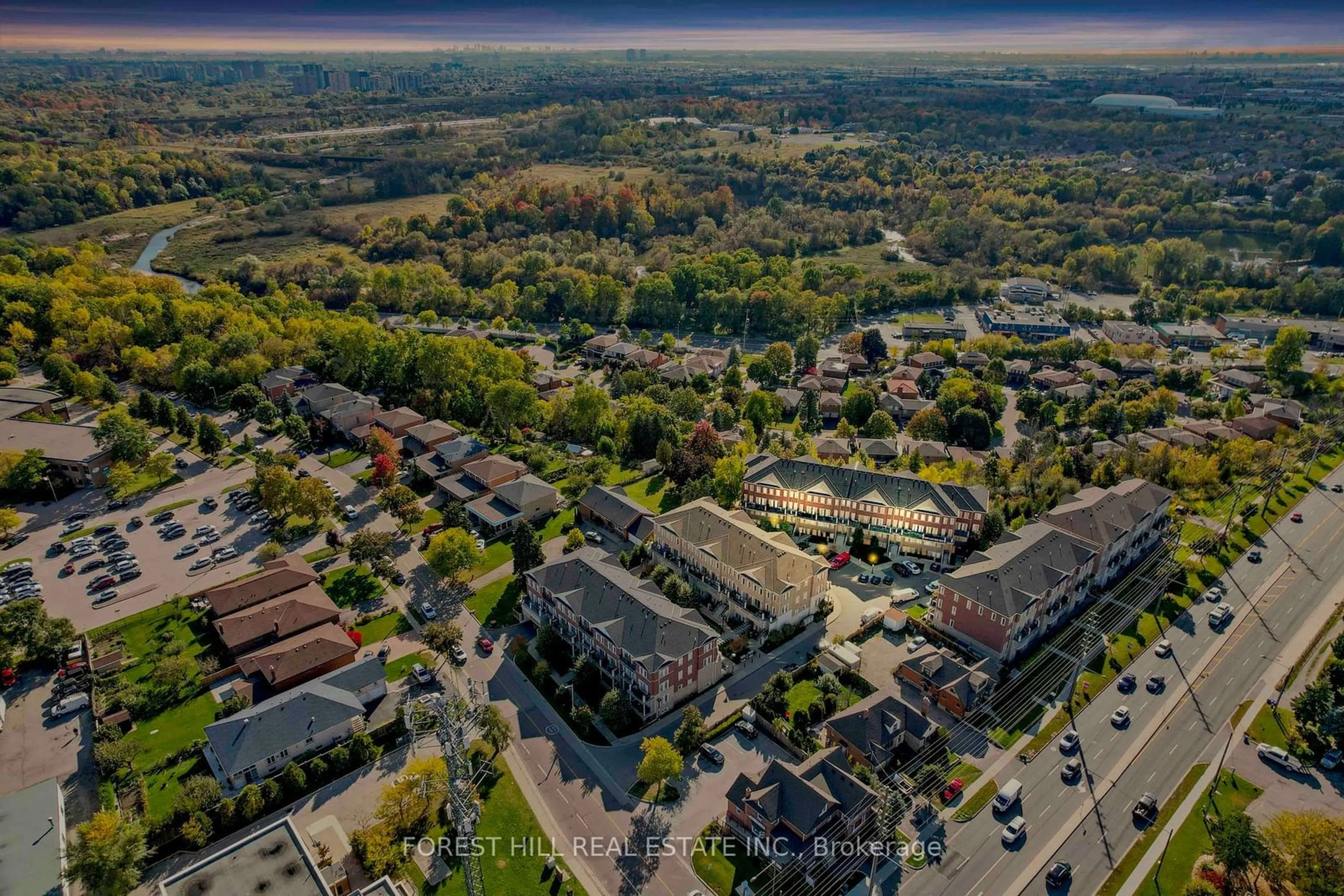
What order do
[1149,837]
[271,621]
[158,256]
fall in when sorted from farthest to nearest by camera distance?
[158,256] → [271,621] → [1149,837]

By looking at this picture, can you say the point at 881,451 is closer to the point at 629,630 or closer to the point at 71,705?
the point at 629,630

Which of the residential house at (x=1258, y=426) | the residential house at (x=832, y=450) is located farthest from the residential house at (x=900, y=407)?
the residential house at (x=1258, y=426)

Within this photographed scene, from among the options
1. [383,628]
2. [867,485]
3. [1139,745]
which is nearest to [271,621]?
[383,628]

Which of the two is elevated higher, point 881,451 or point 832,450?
point 832,450

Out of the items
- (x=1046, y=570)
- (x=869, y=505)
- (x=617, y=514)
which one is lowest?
(x=617, y=514)

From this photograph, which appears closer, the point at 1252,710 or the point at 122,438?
the point at 1252,710

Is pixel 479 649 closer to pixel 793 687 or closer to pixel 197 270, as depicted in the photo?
pixel 793 687

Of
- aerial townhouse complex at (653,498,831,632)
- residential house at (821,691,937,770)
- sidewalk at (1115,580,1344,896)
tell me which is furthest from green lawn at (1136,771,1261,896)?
aerial townhouse complex at (653,498,831,632)

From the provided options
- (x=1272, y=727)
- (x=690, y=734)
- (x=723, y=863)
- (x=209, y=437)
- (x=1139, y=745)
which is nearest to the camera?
(x=723, y=863)
